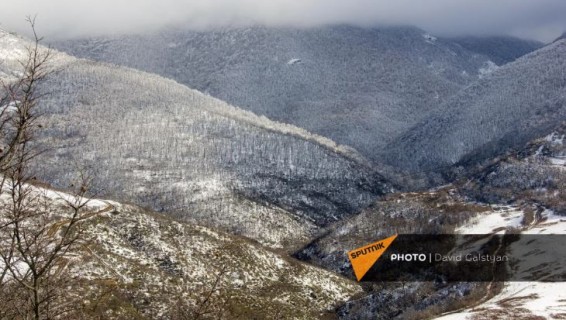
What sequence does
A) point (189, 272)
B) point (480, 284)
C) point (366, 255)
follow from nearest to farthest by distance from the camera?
point (480, 284), point (189, 272), point (366, 255)

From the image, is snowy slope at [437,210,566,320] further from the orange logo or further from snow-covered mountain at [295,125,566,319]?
the orange logo

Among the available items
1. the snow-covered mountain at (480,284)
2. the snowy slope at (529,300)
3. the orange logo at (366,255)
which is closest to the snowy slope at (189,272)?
the snow-covered mountain at (480,284)

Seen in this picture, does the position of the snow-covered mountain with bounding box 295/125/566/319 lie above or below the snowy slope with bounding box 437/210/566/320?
below

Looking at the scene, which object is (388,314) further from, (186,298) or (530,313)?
(530,313)

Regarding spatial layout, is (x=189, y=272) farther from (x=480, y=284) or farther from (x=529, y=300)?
(x=529, y=300)

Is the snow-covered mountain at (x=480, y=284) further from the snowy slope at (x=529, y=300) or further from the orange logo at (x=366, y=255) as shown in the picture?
the orange logo at (x=366, y=255)

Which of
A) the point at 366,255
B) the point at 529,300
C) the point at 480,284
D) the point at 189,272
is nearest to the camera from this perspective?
the point at 529,300

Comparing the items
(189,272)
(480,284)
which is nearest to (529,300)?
(480,284)

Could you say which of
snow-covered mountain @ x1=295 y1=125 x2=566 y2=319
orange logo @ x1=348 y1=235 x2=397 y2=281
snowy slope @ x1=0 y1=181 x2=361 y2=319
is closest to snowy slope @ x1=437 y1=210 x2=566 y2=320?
snow-covered mountain @ x1=295 y1=125 x2=566 y2=319
